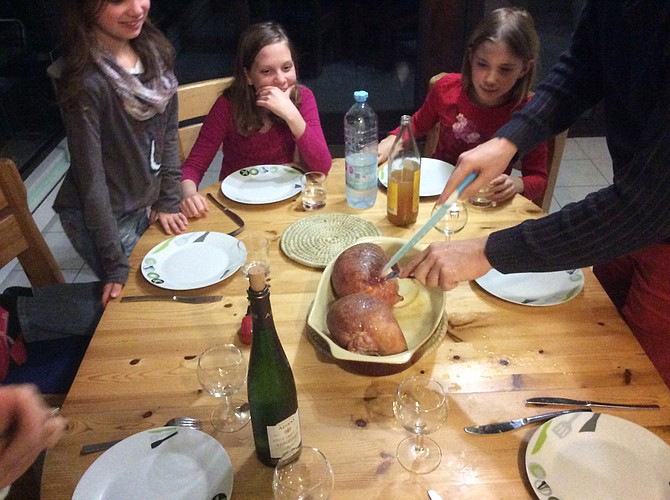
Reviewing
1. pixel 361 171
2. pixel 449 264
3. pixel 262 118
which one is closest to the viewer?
pixel 449 264

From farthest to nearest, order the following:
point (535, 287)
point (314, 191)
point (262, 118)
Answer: point (262, 118)
point (314, 191)
point (535, 287)

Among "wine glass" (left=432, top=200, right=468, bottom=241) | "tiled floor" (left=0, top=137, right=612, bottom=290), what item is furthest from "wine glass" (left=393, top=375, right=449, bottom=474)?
"tiled floor" (left=0, top=137, right=612, bottom=290)

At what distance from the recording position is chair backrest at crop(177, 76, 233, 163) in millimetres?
1904

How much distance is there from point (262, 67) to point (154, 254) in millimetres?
831

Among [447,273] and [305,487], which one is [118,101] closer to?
[447,273]

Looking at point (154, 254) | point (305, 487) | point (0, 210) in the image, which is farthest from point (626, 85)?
point (0, 210)

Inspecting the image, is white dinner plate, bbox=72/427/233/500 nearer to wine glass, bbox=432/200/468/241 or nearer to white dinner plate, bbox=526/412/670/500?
white dinner plate, bbox=526/412/670/500

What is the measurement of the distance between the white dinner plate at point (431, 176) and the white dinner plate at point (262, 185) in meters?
0.26

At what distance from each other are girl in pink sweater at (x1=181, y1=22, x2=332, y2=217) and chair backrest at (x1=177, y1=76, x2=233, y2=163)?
0.11 meters

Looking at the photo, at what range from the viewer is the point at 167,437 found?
2.70 ft

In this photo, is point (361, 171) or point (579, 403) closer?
point (579, 403)

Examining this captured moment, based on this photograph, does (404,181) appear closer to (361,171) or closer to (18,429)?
(361,171)

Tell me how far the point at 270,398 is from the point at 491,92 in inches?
55.0

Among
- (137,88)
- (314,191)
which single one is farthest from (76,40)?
(314,191)
